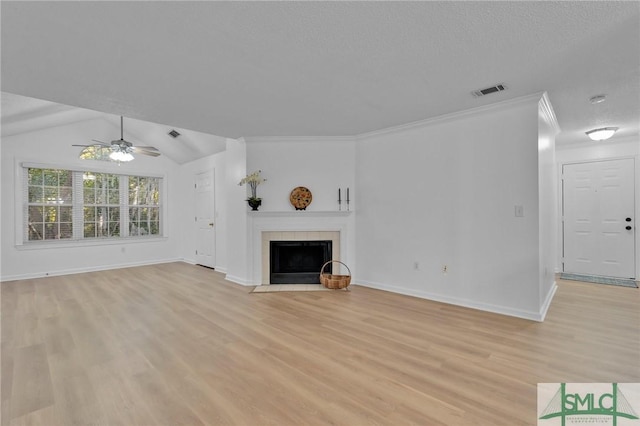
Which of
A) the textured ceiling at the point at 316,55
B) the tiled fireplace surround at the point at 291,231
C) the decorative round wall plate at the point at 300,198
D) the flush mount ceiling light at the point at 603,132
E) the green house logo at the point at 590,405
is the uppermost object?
the textured ceiling at the point at 316,55

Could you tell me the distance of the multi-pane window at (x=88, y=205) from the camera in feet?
19.0

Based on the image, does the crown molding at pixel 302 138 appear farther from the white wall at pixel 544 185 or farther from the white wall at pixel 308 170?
the white wall at pixel 544 185

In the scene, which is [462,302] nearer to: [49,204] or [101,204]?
[101,204]

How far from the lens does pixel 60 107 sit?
15.0ft

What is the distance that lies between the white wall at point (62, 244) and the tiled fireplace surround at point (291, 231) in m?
3.76

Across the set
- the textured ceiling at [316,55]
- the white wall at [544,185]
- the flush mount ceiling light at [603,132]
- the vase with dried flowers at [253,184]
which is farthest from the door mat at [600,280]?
the vase with dried flowers at [253,184]

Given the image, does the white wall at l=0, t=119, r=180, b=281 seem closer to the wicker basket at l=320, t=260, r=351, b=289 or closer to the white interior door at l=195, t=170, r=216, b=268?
the white interior door at l=195, t=170, r=216, b=268

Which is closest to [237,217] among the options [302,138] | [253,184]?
[253,184]

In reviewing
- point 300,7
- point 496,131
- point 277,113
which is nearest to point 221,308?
point 277,113

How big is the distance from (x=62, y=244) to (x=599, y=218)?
10.3 metres

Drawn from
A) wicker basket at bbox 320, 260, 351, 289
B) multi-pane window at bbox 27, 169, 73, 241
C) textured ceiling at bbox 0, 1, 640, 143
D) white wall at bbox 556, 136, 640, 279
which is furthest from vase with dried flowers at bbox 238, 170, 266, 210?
white wall at bbox 556, 136, 640, 279

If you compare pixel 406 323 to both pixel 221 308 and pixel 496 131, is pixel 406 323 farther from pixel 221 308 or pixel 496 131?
pixel 496 131

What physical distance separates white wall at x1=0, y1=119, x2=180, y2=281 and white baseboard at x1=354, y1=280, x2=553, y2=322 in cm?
539

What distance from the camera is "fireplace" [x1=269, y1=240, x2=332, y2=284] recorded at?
4.96 m
